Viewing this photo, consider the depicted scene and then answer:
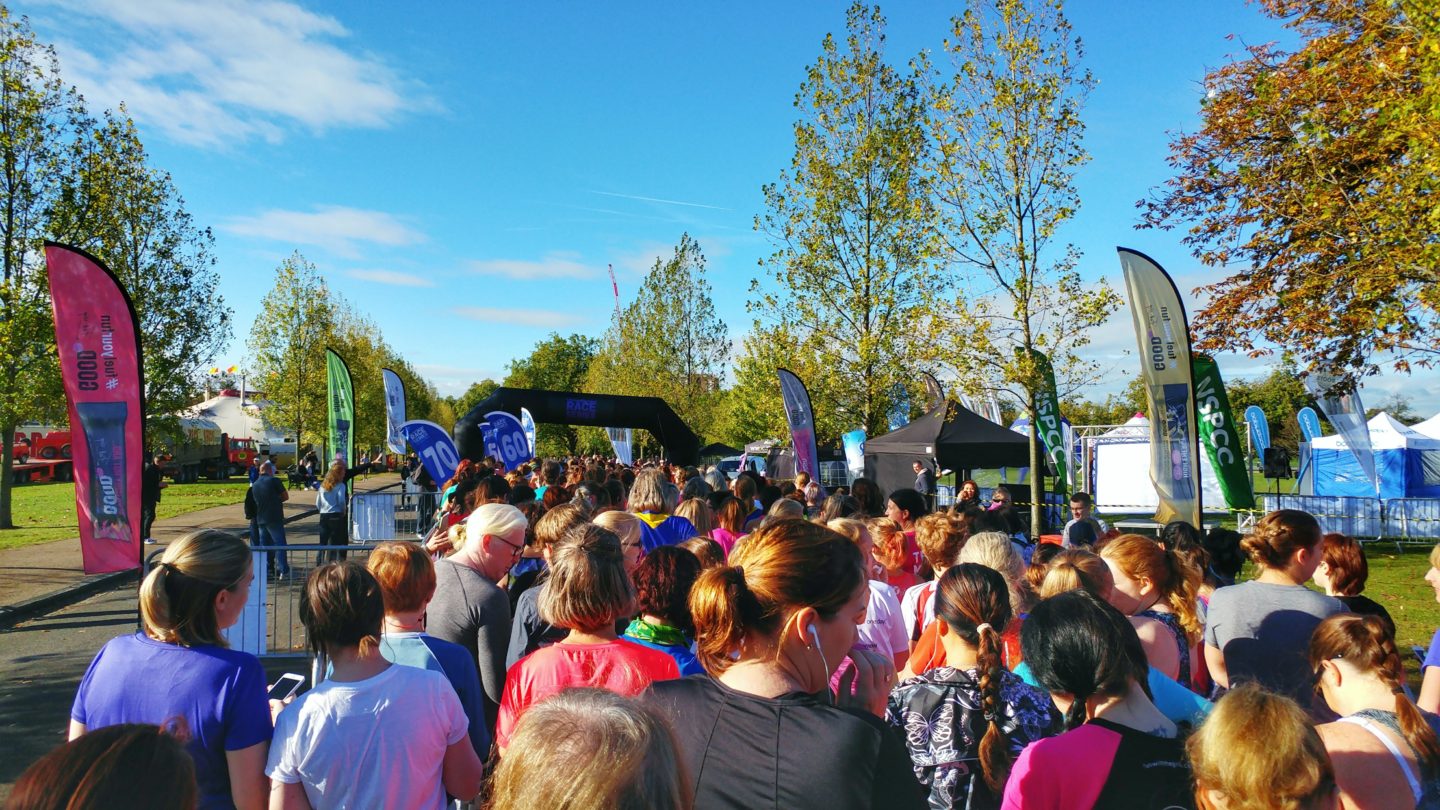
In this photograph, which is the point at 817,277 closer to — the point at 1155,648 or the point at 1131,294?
the point at 1131,294

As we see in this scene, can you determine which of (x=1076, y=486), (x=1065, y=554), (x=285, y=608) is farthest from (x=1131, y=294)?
(x=1076, y=486)

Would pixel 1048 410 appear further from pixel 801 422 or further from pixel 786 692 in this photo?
pixel 786 692

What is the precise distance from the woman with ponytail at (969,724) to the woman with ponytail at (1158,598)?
41.3 inches

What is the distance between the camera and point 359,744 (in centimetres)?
236

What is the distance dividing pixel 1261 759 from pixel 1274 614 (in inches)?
88.3

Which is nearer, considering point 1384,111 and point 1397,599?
point 1384,111

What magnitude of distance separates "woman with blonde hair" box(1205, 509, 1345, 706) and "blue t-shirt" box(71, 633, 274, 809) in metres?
3.66

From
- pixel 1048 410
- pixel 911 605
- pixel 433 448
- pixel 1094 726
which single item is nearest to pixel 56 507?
pixel 433 448

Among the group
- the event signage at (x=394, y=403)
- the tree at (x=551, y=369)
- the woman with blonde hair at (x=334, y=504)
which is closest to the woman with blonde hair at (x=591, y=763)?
the woman with blonde hair at (x=334, y=504)

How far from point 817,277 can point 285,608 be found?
12665mm

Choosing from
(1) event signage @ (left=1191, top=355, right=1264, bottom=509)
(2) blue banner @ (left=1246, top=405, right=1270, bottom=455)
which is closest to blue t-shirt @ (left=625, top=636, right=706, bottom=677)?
(1) event signage @ (left=1191, top=355, right=1264, bottom=509)

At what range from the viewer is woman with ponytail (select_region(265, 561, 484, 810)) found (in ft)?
7.72

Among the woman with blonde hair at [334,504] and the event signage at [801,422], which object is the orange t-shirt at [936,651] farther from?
the woman with blonde hair at [334,504]

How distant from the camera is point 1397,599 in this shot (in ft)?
36.0
